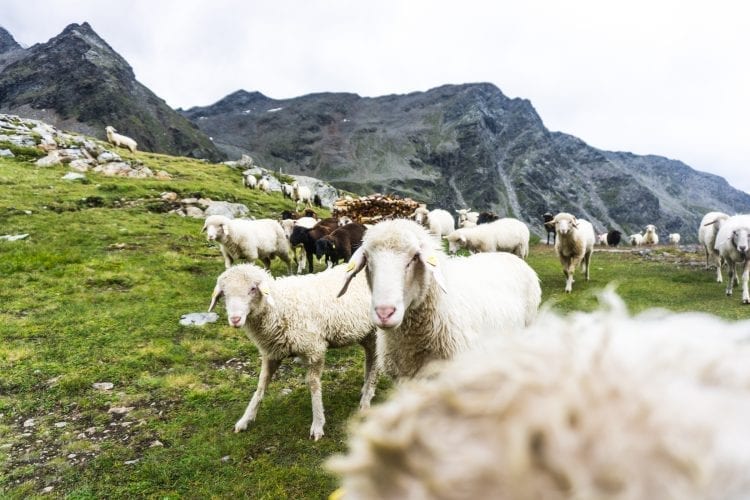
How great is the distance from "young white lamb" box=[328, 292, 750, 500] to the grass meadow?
431cm

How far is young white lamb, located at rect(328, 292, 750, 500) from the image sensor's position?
2.42 ft

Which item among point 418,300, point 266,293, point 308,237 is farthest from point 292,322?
point 308,237

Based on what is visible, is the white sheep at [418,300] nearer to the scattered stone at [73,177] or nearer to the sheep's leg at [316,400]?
A: the sheep's leg at [316,400]

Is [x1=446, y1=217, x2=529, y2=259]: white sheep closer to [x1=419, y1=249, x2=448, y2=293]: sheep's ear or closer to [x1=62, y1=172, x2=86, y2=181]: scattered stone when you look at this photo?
[x1=419, y1=249, x2=448, y2=293]: sheep's ear

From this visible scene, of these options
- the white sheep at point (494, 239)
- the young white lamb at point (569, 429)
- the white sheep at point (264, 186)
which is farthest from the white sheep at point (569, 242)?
the white sheep at point (264, 186)

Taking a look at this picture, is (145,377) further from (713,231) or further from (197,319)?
(713,231)

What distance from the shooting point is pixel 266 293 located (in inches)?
233

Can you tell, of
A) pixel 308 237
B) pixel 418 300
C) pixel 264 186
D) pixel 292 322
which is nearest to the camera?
pixel 418 300

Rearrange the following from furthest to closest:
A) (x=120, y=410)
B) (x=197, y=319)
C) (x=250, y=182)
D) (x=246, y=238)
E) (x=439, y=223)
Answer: (x=250, y=182)
(x=439, y=223)
(x=246, y=238)
(x=197, y=319)
(x=120, y=410)

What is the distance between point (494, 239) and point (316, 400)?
→ 478 inches

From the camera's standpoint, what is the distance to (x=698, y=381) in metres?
0.93

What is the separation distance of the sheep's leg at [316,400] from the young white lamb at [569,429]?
16.2ft

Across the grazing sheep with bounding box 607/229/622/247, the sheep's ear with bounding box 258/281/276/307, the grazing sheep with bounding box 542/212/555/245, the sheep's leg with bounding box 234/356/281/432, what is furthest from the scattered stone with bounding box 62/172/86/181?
the grazing sheep with bounding box 607/229/622/247

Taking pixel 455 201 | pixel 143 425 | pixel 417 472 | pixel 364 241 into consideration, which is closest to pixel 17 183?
pixel 143 425
